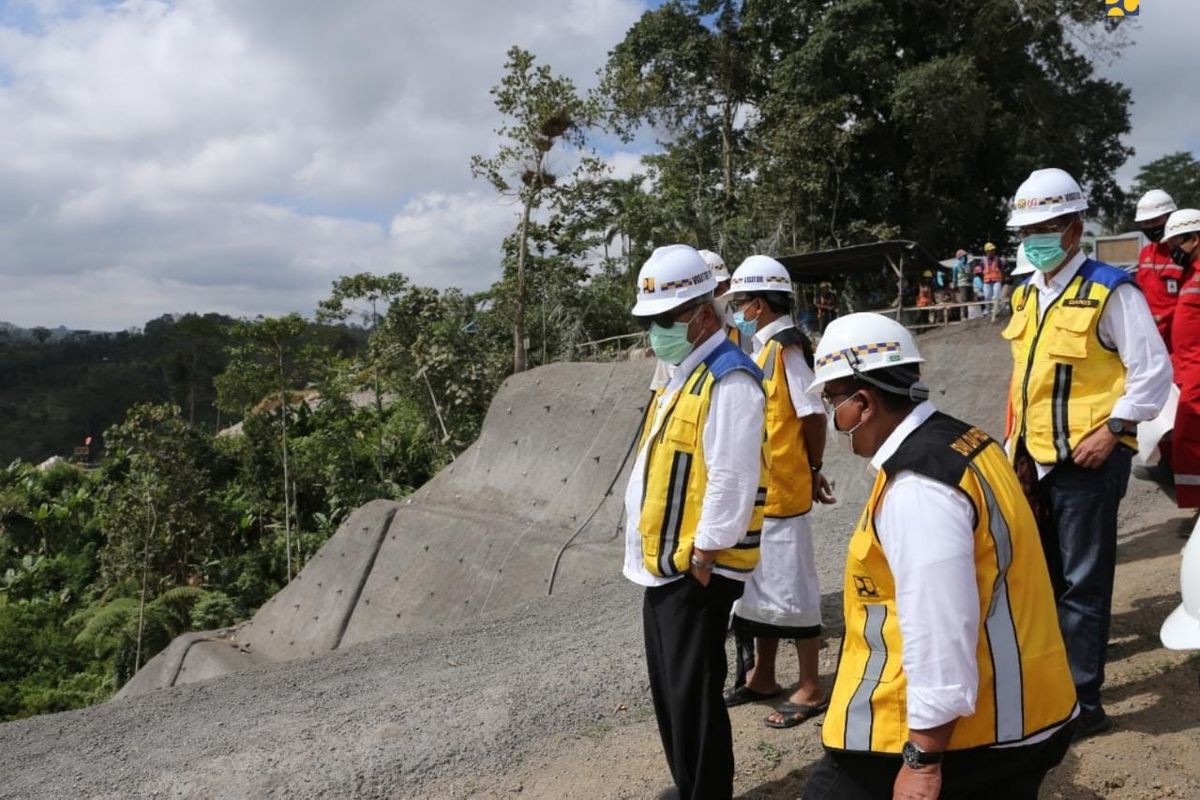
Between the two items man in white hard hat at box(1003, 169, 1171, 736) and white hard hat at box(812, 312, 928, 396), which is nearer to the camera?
white hard hat at box(812, 312, 928, 396)

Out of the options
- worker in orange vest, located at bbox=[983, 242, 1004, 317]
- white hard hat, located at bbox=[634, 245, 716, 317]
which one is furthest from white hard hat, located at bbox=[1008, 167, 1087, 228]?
worker in orange vest, located at bbox=[983, 242, 1004, 317]

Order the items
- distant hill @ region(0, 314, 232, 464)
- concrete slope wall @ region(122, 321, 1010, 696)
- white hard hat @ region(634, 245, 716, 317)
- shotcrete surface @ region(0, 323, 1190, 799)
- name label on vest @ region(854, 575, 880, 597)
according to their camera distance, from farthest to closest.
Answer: distant hill @ region(0, 314, 232, 464) → concrete slope wall @ region(122, 321, 1010, 696) → shotcrete surface @ region(0, 323, 1190, 799) → white hard hat @ region(634, 245, 716, 317) → name label on vest @ region(854, 575, 880, 597)

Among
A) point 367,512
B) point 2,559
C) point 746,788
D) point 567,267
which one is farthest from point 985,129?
point 2,559

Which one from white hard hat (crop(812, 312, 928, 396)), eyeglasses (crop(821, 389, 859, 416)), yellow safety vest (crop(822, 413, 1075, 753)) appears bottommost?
yellow safety vest (crop(822, 413, 1075, 753))

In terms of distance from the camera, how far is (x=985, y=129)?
22.1 meters

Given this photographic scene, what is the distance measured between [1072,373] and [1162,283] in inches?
102

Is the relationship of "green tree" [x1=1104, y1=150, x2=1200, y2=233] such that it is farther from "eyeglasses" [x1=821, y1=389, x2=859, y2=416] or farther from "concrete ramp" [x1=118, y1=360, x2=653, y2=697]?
"eyeglasses" [x1=821, y1=389, x2=859, y2=416]

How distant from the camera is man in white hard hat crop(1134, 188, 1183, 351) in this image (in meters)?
5.51

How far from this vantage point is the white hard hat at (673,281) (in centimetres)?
337

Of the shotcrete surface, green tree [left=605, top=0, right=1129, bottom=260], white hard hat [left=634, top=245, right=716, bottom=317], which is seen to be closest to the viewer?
white hard hat [left=634, top=245, right=716, bottom=317]

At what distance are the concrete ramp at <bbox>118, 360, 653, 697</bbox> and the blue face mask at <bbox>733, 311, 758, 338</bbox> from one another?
236 inches

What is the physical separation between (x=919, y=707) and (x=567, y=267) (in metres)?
19.7

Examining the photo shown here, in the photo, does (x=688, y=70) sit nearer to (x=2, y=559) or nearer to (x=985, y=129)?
(x=985, y=129)

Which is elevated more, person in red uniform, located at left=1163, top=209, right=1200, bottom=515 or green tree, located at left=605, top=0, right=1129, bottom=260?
green tree, located at left=605, top=0, right=1129, bottom=260
